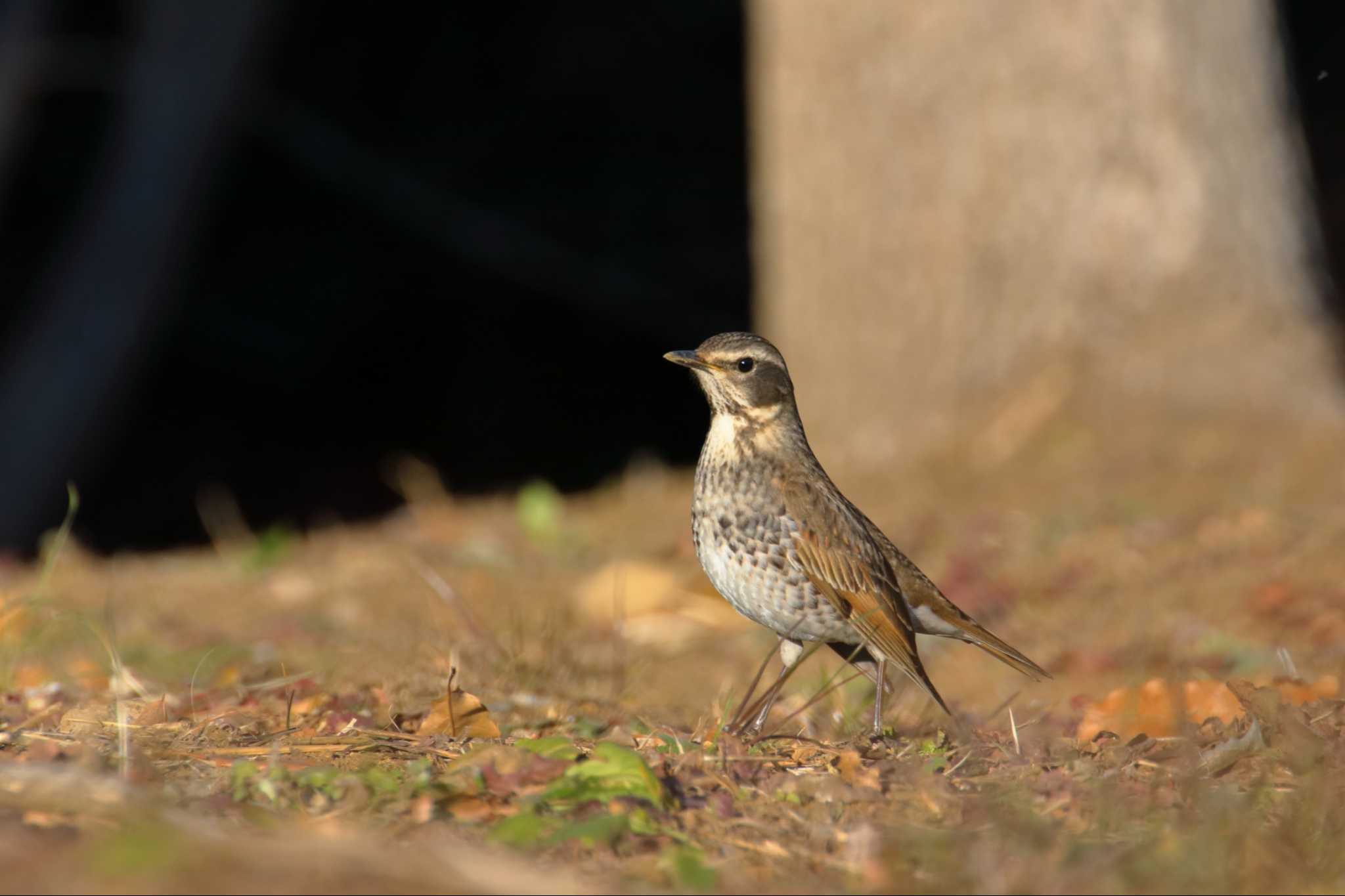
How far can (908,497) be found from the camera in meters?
7.83

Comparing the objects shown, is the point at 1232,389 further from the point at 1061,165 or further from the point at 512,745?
the point at 512,745

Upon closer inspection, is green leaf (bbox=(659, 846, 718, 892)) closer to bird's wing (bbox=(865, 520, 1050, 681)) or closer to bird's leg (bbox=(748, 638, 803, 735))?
bird's leg (bbox=(748, 638, 803, 735))

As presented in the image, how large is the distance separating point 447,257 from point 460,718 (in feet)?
42.6

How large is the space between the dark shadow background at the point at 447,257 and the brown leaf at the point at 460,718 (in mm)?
10655

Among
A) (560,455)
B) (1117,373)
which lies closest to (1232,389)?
(1117,373)

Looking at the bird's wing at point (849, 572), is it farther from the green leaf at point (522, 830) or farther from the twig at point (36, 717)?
the twig at point (36, 717)

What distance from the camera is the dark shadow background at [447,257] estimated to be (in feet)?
51.4

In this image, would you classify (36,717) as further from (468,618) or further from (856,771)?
(856,771)

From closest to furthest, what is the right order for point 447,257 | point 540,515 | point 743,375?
point 743,375 → point 540,515 → point 447,257

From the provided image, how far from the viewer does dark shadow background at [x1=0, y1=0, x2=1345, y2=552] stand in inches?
617

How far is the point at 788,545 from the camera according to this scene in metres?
4.48

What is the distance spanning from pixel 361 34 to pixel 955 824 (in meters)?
14.9

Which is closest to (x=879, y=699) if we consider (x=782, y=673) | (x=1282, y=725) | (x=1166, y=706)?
(x=782, y=673)

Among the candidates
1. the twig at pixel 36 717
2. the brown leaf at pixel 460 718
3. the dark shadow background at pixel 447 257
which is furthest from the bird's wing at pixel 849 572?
the dark shadow background at pixel 447 257
